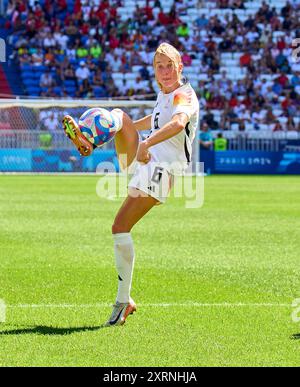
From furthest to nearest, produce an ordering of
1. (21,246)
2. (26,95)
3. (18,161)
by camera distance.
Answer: (26,95)
(18,161)
(21,246)

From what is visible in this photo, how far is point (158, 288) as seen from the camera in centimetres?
1132

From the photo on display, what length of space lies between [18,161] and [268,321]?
105 ft

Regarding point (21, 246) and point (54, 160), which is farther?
point (54, 160)

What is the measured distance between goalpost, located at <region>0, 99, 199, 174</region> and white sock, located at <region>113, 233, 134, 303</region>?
99.5ft

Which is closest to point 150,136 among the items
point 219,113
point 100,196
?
point 100,196

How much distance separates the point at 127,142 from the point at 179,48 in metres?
40.8

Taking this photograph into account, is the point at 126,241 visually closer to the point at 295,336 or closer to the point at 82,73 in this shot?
the point at 295,336

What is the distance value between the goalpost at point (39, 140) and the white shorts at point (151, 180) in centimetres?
3021

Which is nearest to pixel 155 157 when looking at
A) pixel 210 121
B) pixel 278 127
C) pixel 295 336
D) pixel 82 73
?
pixel 295 336

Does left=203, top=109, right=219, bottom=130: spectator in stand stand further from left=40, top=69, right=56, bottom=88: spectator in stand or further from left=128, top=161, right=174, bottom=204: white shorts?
left=128, top=161, right=174, bottom=204: white shorts

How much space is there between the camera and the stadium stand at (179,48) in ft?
153

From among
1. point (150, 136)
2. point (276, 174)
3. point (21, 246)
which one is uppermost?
point (150, 136)

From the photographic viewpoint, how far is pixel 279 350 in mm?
7680
